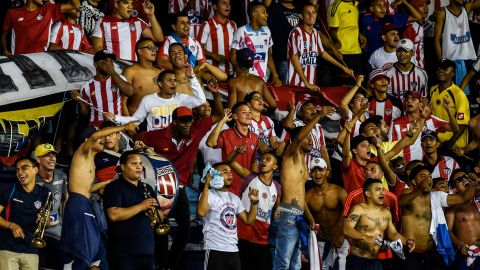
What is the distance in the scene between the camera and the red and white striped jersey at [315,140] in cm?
1644

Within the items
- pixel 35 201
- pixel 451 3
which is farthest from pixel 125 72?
pixel 451 3

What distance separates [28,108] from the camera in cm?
1529

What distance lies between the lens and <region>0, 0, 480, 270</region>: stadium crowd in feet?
44.6

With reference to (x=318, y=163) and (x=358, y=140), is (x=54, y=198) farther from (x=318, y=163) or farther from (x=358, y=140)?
(x=358, y=140)

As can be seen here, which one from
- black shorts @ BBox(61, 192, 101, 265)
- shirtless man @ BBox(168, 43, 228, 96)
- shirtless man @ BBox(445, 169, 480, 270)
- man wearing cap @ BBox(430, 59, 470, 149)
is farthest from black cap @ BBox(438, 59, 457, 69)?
black shorts @ BBox(61, 192, 101, 265)

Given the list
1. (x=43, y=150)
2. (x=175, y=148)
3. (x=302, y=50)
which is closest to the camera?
(x=43, y=150)

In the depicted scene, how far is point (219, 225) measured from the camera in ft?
47.6

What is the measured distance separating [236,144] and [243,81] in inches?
57.9

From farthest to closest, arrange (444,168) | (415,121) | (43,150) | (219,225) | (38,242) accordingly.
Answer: (444,168), (415,121), (219,225), (43,150), (38,242)

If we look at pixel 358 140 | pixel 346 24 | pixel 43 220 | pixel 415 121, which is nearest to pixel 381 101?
pixel 415 121

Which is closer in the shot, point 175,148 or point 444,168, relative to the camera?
point 175,148

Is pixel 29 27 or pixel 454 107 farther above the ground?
pixel 29 27

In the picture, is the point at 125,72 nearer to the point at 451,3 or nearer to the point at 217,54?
the point at 217,54

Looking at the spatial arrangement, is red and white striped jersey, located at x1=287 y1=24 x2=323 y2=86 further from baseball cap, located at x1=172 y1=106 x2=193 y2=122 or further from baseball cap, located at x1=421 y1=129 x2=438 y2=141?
baseball cap, located at x1=172 y1=106 x2=193 y2=122
